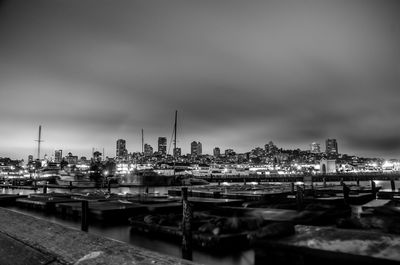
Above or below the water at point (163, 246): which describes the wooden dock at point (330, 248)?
above

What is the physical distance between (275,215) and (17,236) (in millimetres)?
12394

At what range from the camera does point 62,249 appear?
213 inches

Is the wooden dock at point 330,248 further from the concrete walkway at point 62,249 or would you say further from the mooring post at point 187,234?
the concrete walkway at point 62,249

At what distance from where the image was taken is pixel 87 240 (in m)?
5.53

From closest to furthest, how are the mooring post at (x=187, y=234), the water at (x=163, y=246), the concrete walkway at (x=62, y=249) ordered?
the concrete walkway at (x=62, y=249)
the mooring post at (x=187, y=234)
the water at (x=163, y=246)

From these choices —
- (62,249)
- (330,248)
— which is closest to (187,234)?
(330,248)

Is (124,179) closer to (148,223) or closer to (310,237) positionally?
(148,223)

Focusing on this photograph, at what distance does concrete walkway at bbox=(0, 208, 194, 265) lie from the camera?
4.41 meters

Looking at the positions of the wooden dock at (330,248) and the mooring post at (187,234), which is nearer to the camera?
the wooden dock at (330,248)

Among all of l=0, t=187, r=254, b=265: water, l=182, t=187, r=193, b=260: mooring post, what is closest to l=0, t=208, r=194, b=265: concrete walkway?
l=182, t=187, r=193, b=260: mooring post

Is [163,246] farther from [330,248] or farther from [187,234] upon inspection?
[330,248]

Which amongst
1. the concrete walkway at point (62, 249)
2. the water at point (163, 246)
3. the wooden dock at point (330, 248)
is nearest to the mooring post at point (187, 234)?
the water at point (163, 246)

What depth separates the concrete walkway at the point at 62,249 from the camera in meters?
4.41

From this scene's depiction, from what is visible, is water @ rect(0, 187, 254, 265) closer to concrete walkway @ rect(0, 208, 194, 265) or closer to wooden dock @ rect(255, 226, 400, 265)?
wooden dock @ rect(255, 226, 400, 265)
